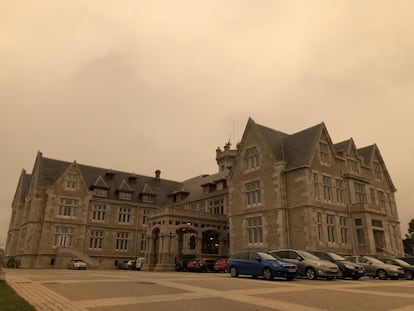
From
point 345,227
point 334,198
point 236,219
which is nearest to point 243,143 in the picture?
point 236,219

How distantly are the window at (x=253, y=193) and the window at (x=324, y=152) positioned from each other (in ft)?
22.9

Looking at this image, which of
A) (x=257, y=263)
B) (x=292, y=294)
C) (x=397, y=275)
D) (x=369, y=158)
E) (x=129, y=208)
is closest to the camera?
(x=292, y=294)

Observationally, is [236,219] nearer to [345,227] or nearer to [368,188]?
[345,227]

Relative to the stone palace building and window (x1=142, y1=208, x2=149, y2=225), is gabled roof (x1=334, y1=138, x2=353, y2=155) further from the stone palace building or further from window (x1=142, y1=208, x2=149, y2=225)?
window (x1=142, y1=208, x2=149, y2=225)

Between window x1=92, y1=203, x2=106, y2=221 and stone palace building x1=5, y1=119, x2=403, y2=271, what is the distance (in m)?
0.15

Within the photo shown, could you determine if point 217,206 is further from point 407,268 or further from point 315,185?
point 407,268

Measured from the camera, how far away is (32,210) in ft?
149

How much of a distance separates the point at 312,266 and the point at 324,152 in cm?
1728

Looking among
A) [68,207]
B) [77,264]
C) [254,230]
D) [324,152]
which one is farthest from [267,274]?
[68,207]

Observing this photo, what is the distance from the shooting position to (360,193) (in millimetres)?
35844

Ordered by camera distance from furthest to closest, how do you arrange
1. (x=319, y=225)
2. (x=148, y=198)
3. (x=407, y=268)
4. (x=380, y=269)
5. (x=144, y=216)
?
(x=148, y=198), (x=144, y=216), (x=319, y=225), (x=407, y=268), (x=380, y=269)

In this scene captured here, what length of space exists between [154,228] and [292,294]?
28.1 m

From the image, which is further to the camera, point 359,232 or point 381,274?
point 359,232

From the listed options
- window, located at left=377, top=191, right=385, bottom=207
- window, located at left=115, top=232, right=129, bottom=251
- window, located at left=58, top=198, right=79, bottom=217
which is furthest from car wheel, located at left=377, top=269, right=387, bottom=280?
window, located at left=58, top=198, right=79, bottom=217
